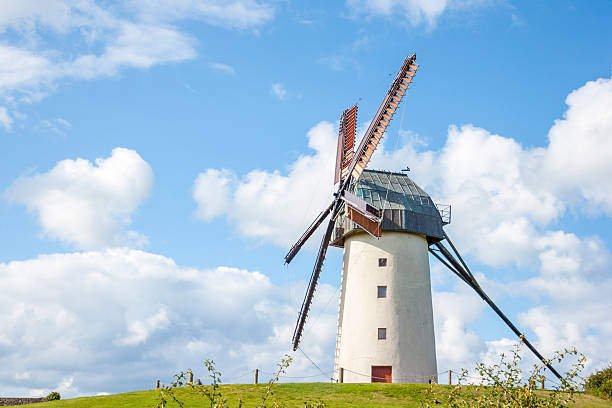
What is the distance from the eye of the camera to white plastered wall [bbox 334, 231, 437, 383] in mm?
38938

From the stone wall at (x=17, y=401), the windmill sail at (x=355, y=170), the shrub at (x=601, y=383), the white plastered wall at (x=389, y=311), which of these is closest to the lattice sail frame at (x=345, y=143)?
the windmill sail at (x=355, y=170)

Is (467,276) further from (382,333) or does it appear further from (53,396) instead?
(53,396)

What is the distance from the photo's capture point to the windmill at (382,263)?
3906 cm

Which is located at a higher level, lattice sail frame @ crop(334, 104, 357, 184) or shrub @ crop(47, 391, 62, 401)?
lattice sail frame @ crop(334, 104, 357, 184)

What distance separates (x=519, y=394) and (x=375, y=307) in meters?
24.6

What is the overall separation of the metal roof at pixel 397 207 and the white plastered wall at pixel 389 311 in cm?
70

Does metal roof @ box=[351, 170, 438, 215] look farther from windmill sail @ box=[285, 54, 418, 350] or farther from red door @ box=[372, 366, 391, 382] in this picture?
red door @ box=[372, 366, 391, 382]

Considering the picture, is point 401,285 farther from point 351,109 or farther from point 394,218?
point 351,109

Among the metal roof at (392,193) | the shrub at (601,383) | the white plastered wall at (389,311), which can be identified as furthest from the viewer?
the metal roof at (392,193)

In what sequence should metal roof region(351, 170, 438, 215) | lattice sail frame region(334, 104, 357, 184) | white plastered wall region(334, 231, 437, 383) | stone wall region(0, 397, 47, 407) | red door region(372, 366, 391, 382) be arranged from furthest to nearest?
lattice sail frame region(334, 104, 357, 184) → metal roof region(351, 170, 438, 215) → stone wall region(0, 397, 47, 407) → white plastered wall region(334, 231, 437, 383) → red door region(372, 366, 391, 382)

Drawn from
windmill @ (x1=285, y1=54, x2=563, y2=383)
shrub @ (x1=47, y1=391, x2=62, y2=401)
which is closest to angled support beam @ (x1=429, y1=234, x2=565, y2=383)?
windmill @ (x1=285, y1=54, x2=563, y2=383)

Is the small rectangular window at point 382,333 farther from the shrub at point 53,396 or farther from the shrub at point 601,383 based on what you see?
the shrub at point 53,396

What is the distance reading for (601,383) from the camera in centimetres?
3775

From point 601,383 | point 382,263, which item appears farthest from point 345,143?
point 601,383
